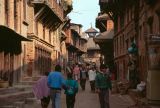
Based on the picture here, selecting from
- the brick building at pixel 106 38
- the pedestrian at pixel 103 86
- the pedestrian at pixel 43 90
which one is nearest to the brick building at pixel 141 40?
the pedestrian at pixel 103 86

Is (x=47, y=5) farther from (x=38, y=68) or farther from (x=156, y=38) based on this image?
(x=156, y=38)

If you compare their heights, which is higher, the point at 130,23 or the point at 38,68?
the point at 130,23

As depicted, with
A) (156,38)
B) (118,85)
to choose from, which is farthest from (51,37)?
(156,38)

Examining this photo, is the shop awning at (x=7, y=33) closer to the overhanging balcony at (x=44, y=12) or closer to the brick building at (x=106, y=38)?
the overhanging balcony at (x=44, y=12)

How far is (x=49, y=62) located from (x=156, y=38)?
3065cm

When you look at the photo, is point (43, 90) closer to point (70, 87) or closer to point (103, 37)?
point (70, 87)

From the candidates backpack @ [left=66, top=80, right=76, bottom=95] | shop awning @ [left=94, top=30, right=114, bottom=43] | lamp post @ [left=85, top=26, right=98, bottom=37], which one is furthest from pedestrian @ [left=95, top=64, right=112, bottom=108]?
lamp post @ [left=85, top=26, right=98, bottom=37]

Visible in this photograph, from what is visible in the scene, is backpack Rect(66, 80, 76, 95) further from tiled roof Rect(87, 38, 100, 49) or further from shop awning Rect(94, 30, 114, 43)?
tiled roof Rect(87, 38, 100, 49)

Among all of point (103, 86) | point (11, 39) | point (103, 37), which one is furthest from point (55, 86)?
point (103, 37)

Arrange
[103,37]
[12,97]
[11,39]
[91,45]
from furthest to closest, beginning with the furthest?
[91,45], [103,37], [11,39], [12,97]

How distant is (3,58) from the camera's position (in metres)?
24.8

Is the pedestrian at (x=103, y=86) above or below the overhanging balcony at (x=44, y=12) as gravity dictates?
below

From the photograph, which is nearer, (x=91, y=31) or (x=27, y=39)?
(x=27, y=39)

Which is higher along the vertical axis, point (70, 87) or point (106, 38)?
point (106, 38)
